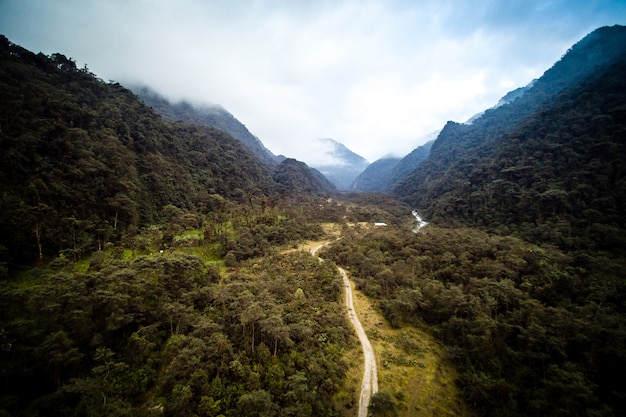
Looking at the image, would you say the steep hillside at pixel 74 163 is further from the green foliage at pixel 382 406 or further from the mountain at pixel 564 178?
the mountain at pixel 564 178

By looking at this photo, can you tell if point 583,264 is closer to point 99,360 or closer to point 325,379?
point 325,379

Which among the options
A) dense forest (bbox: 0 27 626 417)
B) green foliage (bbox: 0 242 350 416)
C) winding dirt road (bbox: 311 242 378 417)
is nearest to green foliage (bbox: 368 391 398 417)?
dense forest (bbox: 0 27 626 417)

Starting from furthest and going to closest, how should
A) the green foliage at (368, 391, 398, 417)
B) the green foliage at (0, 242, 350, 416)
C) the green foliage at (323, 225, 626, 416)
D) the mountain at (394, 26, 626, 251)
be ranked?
1. the mountain at (394, 26, 626, 251)
2. the green foliage at (368, 391, 398, 417)
3. the green foliage at (323, 225, 626, 416)
4. the green foliage at (0, 242, 350, 416)

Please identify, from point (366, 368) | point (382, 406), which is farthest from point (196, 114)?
point (382, 406)

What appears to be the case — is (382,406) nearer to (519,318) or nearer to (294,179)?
(519,318)

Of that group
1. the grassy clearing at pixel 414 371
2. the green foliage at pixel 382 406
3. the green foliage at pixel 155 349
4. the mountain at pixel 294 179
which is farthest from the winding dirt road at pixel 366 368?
the mountain at pixel 294 179

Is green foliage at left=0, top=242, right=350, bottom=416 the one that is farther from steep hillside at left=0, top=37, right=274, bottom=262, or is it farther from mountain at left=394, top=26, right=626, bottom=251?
mountain at left=394, top=26, right=626, bottom=251
